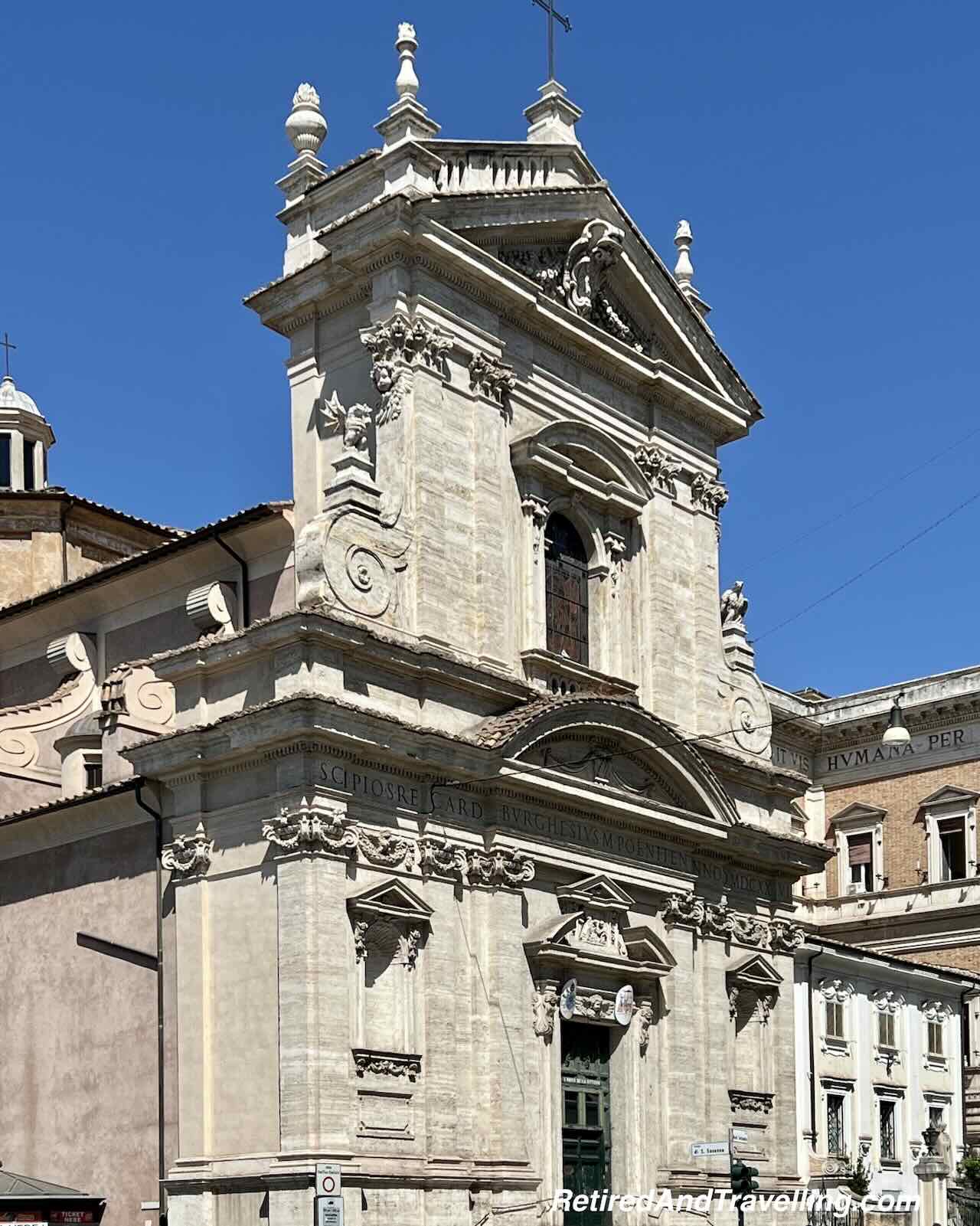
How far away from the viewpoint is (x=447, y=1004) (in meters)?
24.0

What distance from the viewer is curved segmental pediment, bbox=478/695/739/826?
83.8ft

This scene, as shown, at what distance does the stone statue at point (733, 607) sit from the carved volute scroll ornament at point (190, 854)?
11.4 m

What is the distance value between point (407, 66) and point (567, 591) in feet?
26.1

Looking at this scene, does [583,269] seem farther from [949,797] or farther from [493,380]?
[949,797]

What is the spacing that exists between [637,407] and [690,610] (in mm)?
3361

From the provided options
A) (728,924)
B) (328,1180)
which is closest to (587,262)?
(728,924)

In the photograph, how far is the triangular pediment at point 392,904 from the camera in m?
23.0

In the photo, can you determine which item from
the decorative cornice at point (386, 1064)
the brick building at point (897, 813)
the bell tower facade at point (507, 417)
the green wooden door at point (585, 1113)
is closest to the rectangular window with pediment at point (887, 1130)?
the brick building at point (897, 813)

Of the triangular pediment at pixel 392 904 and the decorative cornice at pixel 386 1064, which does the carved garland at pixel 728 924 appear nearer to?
the triangular pediment at pixel 392 904

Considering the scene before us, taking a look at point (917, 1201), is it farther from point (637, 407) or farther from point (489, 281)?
point (489, 281)

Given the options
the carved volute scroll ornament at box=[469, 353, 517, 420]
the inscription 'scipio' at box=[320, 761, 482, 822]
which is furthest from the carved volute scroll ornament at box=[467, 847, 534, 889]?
the carved volute scroll ornament at box=[469, 353, 517, 420]

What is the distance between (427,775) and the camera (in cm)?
2441

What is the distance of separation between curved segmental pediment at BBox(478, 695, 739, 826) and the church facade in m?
0.07

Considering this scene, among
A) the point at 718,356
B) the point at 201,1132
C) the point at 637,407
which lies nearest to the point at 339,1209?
the point at 201,1132
